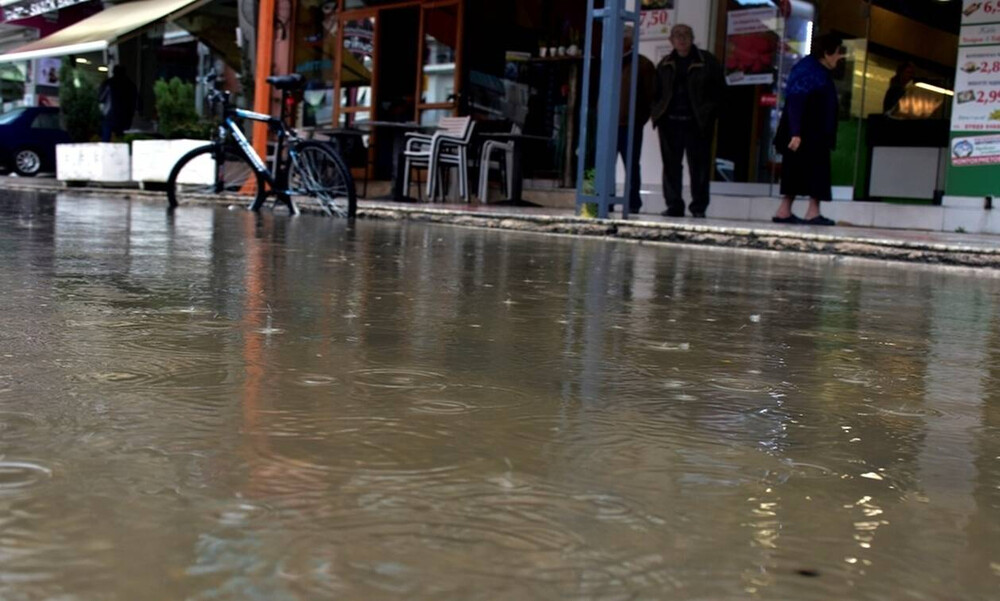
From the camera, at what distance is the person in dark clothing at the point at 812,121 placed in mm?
9523

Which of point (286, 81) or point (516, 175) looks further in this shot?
point (516, 175)

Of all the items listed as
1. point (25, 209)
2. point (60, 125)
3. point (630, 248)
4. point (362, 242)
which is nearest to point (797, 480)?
point (362, 242)

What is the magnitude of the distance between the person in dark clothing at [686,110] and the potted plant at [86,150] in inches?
306

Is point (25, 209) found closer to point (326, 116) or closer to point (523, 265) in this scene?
point (523, 265)

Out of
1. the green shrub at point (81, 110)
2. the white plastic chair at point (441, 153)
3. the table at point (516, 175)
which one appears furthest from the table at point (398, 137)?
the green shrub at point (81, 110)

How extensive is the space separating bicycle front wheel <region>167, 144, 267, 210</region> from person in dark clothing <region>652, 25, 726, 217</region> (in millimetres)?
3655

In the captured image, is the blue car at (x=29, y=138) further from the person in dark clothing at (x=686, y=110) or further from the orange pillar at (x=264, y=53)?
the person in dark clothing at (x=686, y=110)

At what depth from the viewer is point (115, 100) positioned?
17422 millimetres

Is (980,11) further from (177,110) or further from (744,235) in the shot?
(177,110)

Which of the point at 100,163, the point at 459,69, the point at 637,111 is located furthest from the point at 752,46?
the point at 100,163

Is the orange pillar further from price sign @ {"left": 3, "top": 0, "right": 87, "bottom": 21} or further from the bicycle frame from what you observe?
price sign @ {"left": 3, "top": 0, "right": 87, "bottom": 21}

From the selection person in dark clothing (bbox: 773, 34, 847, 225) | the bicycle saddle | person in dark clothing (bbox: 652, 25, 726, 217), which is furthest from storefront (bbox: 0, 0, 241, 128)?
person in dark clothing (bbox: 773, 34, 847, 225)

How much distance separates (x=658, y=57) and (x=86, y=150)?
7.72 metres

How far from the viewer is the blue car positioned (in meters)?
21.0
